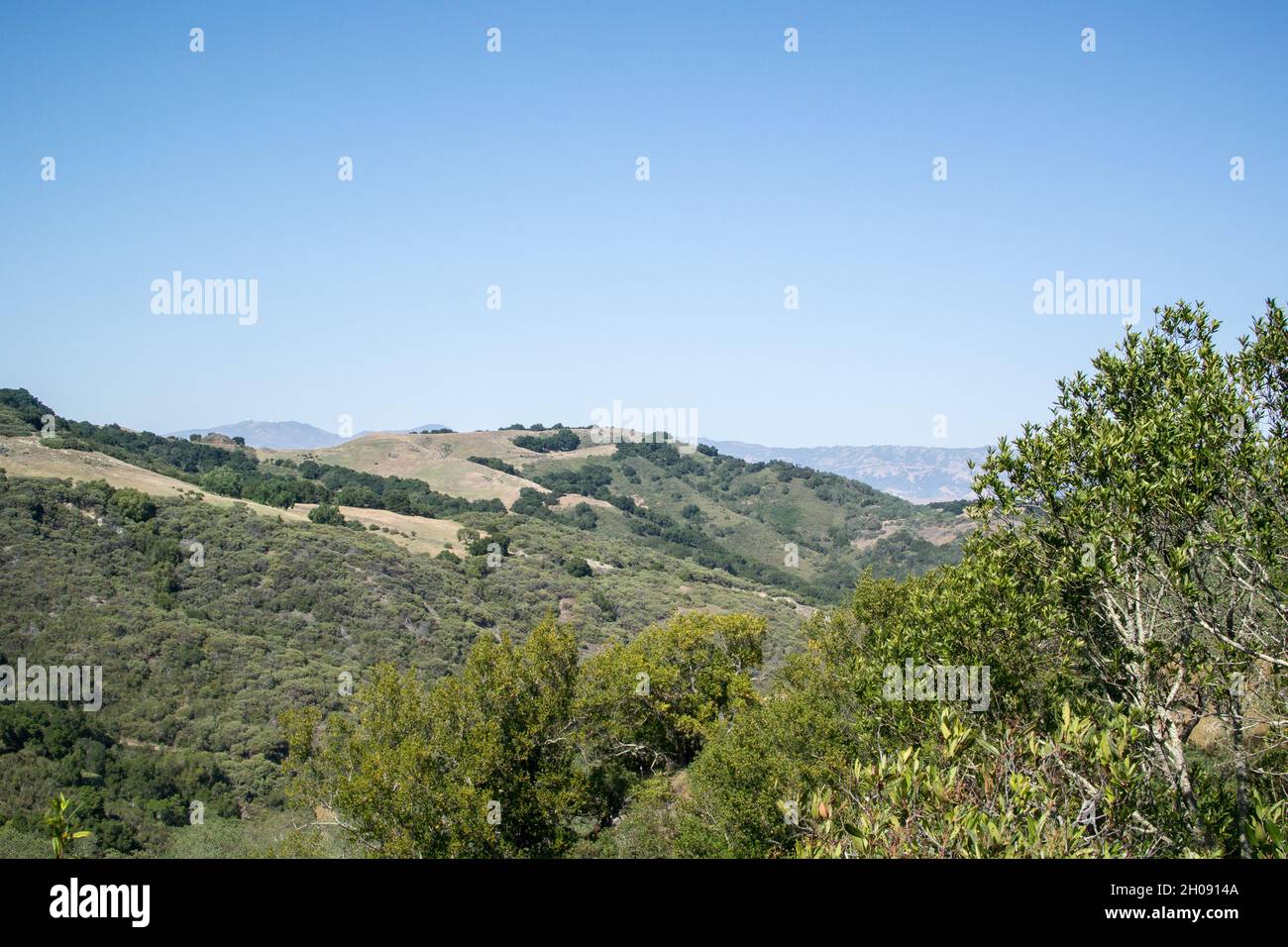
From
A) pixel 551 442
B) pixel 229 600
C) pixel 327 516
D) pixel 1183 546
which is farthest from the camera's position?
pixel 551 442

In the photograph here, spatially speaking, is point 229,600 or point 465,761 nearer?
point 465,761

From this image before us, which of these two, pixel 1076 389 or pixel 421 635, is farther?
pixel 421 635

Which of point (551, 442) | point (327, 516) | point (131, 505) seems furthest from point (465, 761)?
point (551, 442)

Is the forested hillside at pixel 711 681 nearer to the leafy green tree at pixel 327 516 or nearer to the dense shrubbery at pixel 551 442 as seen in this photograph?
the leafy green tree at pixel 327 516

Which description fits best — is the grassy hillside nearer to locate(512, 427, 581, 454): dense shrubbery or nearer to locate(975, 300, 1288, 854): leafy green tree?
locate(975, 300, 1288, 854): leafy green tree

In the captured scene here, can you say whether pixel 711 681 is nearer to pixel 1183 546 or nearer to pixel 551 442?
pixel 1183 546

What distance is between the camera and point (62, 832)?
4262mm

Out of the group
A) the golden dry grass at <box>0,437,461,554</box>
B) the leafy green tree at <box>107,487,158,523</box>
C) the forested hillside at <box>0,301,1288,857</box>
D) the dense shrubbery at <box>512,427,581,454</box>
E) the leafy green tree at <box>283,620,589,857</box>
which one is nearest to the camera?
the forested hillside at <box>0,301,1288,857</box>

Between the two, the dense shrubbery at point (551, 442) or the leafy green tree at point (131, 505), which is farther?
the dense shrubbery at point (551, 442)

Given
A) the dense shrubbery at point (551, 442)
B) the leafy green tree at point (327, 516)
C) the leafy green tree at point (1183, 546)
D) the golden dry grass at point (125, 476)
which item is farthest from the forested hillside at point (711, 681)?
the dense shrubbery at point (551, 442)

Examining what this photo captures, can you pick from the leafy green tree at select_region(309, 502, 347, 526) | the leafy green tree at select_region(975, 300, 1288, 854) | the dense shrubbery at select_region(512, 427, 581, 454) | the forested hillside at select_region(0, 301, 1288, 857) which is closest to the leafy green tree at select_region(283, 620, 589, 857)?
the forested hillside at select_region(0, 301, 1288, 857)
